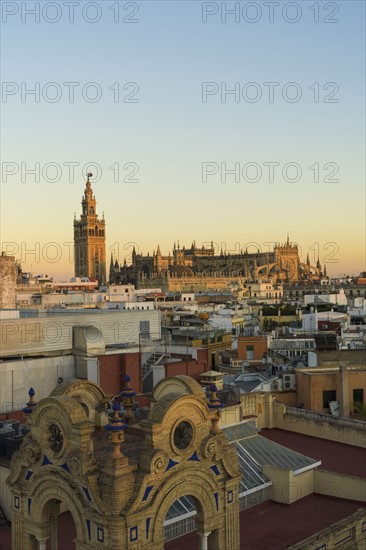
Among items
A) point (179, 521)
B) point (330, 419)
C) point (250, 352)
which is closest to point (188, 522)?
point (179, 521)

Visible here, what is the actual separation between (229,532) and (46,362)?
34.0ft

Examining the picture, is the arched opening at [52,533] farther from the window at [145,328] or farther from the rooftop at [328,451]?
the window at [145,328]

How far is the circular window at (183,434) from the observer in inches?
340

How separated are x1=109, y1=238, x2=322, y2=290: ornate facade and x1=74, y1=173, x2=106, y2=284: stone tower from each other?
303 centimetres

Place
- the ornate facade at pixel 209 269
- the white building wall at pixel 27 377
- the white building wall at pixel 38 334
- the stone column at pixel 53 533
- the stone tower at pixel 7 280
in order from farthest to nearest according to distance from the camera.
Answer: the ornate facade at pixel 209 269 < the stone tower at pixel 7 280 < the white building wall at pixel 38 334 < the white building wall at pixel 27 377 < the stone column at pixel 53 533

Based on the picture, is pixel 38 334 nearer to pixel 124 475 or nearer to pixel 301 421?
pixel 301 421

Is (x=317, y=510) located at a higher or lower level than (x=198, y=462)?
lower

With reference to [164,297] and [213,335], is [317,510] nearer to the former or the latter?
[213,335]

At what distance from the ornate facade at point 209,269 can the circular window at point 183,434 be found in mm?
109519

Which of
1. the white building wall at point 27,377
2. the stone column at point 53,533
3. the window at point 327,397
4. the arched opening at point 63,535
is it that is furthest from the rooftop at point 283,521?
the window at point 327,397

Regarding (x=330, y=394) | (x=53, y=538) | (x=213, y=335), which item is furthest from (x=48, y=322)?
(x=213, y=335)

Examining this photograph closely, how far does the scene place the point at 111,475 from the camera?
7.97 metres

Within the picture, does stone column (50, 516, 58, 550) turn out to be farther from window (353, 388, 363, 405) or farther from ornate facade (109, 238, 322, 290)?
ornate facade (109, 238, 322, 290)

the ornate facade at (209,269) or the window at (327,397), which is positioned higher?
the ornate facade at (209,269)
